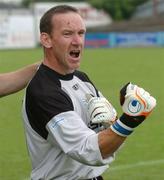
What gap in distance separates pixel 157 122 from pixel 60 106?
822 cm

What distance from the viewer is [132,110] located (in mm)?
3508

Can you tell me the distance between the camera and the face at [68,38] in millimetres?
3775

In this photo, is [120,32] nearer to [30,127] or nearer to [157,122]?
[157,122]

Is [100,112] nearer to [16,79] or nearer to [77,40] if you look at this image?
[77,40]

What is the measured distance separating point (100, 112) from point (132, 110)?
307 mm

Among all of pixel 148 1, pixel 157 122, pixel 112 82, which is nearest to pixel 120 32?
pixel 148 1

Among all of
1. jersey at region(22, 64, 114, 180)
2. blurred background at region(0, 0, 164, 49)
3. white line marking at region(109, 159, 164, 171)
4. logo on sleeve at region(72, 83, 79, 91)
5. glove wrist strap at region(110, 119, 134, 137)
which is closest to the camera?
glove wrist strap at region(110, 119, 134, 137)

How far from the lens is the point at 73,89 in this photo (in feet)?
12.9

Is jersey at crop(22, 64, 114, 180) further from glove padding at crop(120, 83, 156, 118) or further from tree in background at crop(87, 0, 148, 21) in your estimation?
tree in background at crop(87, 0, 148, 21)

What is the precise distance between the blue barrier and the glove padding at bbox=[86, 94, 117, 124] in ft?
150

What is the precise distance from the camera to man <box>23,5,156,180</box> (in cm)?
354

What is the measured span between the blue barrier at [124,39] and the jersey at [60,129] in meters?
45.8

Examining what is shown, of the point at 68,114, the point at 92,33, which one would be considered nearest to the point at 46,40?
the point at 68,114

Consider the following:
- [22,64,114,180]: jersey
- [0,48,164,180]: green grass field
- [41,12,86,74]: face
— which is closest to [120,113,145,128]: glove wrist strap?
[22,64,114,180]: jersey
